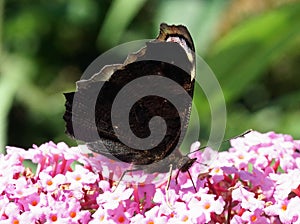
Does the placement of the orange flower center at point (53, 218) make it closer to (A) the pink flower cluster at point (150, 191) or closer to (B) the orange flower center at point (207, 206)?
(A) the pink flower cluster at point (150, 191)

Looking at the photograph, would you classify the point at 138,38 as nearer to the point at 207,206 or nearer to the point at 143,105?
the point at 143,105

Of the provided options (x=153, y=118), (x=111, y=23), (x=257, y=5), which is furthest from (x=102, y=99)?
(x=257, y=5)

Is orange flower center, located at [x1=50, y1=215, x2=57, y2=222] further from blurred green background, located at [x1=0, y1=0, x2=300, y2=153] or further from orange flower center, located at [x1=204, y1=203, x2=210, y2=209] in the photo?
blurred green background, located at [x1=0, y1=0, x2=300, y2=153]

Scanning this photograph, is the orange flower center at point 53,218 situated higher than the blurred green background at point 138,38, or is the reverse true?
the blurred green background at point 138,38

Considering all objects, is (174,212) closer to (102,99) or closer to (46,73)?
(102,99)

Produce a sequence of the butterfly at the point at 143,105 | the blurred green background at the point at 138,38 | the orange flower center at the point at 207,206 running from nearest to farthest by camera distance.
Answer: the orange flower center at the point at 207,206 < the butterfly at the point at 143,105 < the blurred green background at the point at 138,38

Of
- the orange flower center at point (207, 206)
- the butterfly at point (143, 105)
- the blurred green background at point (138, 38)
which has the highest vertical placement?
the blurred green background at point (138, 38)

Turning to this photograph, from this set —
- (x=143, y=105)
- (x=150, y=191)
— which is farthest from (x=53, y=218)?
(x=143, y=105)

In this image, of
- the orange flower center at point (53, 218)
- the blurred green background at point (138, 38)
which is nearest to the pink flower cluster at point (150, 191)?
the orange flower center at point (53, 218)
